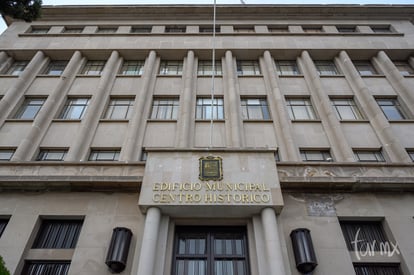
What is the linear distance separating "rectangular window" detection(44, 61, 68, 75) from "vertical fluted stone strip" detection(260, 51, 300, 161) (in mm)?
14469

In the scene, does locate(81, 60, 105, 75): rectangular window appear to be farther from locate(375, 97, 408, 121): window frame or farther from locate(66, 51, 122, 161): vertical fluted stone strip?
locate(375, 97, 408, 121): window frame

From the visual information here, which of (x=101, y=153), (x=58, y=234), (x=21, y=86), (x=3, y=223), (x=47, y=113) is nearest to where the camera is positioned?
(x=58, y=234)

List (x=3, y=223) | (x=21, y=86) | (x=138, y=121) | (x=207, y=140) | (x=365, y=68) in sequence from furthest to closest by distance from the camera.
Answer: (x=365, y=68) → (x=21, y=86) → (x=138, y=121) → (x=207, y=140) → (x=3, y=223)

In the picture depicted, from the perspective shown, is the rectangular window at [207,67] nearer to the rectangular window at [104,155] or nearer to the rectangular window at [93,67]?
the rectangular window at [93,67]

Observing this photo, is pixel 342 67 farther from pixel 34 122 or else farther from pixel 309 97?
pixel 34 122

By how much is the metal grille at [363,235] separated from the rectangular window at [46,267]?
990 centimetres

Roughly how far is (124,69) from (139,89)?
3209 millimetres

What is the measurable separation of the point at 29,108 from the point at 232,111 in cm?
1240

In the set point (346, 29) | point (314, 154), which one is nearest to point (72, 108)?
point (314, 154)

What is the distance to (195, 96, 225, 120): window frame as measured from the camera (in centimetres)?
1533

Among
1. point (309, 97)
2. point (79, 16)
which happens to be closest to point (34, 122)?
point (79, 16)

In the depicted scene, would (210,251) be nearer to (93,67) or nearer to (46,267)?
(46,267)

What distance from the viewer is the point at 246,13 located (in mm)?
21578

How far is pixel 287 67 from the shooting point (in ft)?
61.1
